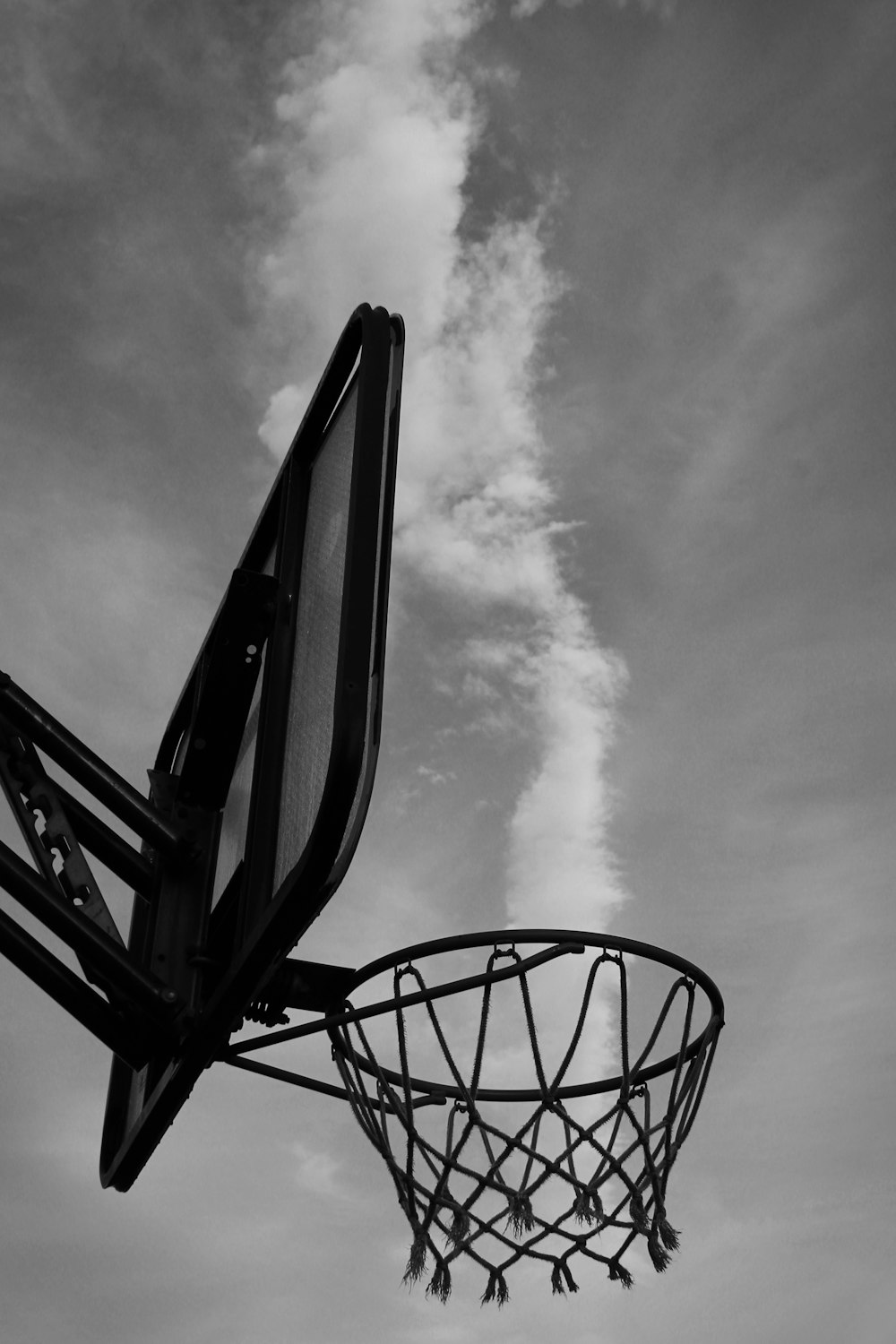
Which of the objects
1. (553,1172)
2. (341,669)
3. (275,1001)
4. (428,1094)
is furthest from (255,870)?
(553,1172)

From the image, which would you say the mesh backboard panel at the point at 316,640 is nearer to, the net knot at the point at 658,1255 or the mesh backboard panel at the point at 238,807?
the mesh backboard panel at the point at 238,807

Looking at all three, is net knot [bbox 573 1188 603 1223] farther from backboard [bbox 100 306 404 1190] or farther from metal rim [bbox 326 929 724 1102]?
backboard [bbox 100 306 404 1190]

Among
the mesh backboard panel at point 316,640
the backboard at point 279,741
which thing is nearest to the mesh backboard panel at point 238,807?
the backboard at point 279,741

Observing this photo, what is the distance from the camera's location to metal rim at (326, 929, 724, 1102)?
4129 millimetres

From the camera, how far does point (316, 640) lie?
382 cm

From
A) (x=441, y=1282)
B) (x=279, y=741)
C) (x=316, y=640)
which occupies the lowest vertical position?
(x=441, y=1282)

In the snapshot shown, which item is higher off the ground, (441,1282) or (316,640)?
(316,640)

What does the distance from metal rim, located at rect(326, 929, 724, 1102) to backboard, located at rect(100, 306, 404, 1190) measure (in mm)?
487

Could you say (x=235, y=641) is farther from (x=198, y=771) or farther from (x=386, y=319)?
(x=386, y=319)

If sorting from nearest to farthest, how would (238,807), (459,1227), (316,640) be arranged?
1. (316,640)
2. (459,1227)
3. (238,807)

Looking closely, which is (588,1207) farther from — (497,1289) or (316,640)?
(316,640)

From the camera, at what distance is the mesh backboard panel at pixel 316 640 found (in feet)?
11.4

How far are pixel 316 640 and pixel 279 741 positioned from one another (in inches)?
12.5

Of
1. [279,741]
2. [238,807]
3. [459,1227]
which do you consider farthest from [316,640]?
[459,1227]
